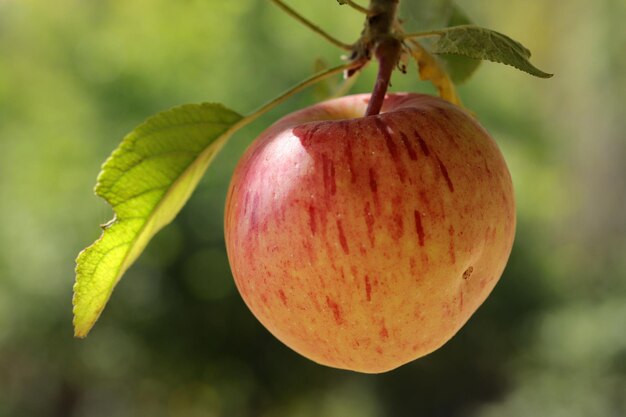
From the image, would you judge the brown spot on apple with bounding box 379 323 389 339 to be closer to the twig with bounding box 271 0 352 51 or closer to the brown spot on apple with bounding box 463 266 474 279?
the brown spot on apple with bounding box 463 266 474 279

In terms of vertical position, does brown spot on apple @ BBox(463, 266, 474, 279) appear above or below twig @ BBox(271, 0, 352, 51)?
below

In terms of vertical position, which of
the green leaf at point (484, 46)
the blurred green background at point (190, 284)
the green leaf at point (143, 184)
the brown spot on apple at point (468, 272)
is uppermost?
the green leaf at point (484, 46)

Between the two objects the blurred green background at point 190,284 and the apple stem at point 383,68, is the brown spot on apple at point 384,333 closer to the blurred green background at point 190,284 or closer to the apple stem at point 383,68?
the apple stem at point 383,68

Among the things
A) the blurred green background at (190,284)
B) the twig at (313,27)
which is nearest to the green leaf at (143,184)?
the twig at (313,27)

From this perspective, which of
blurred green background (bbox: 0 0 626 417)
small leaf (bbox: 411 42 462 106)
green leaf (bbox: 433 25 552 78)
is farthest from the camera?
blurred green background (bbox: 0 0 626 417)

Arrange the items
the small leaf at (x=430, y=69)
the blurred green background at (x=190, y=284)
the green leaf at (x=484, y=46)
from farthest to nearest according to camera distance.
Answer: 1. the blurred green background at (x=190, y=284)
2. the small leaf at (x=430, y=69)
3. the green leaf at (x=484, y=46)

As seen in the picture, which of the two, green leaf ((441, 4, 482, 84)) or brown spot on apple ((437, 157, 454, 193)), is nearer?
brown spot on apple ((437, 157, 454, 193))

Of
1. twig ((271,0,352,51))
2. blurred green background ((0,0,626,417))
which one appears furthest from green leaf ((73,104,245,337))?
blurred green background ((0,0,626,417))
